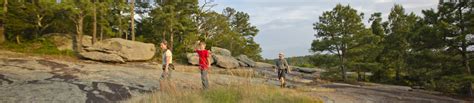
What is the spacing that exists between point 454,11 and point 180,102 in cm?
2045

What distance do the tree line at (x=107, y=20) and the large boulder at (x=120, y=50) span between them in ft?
9.38

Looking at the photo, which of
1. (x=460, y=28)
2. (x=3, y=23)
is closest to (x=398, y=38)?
(x=460, y=28)

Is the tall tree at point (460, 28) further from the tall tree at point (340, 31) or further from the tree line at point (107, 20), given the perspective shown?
the tree line at point (107, 20)

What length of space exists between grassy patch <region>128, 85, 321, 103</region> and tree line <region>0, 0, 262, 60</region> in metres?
19.4

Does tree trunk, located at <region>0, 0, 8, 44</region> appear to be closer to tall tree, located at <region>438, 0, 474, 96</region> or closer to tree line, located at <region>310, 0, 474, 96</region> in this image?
tree line, located at <region>310, 0, 474, 96</region>

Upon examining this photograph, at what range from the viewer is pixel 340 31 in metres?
30.4

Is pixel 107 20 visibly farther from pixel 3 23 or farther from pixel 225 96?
pixel 225 96

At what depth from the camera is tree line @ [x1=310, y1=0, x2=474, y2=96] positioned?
20969 millimetres

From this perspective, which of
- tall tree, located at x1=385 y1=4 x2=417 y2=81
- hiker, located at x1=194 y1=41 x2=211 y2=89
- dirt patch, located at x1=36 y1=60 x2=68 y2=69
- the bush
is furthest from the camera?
tall tree, located at x1=385 y1=4 x2=417 y2=81

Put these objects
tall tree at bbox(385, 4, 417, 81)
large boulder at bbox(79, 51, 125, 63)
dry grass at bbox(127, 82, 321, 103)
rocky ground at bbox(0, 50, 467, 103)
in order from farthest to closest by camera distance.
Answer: tall tree at bbox(385, 4, 417, 81), large boulder at bbox(79, 51, 125, 63), rocky ground at bbox(0, 50, 467, 103), dry grass at bbox(127, 82, 321, 103)

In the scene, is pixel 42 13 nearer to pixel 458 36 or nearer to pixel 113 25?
pixel 113 25

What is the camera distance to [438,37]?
839 inches

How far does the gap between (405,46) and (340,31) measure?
24.3 ft

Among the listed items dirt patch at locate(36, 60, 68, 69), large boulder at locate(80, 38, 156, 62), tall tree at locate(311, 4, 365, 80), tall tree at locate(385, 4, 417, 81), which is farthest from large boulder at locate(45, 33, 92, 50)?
tall tree at locate(385, 4, 417, 81)
